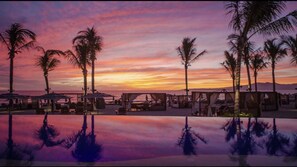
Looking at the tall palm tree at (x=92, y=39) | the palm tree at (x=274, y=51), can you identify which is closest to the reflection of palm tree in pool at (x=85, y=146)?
the tall palm tree at (x=92, y=39)

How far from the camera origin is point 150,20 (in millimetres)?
18172

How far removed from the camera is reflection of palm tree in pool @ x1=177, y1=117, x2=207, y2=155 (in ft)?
32.9

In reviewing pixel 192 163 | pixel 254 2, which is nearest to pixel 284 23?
pixel 254 2

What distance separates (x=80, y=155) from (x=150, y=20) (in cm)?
1039

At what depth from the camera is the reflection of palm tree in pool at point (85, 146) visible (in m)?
9.29

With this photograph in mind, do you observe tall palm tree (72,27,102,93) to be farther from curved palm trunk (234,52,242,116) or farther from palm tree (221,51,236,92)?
palm tree (221,51,236,92)

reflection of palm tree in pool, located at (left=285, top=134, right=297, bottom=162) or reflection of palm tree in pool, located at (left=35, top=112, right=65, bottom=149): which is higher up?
reflection of palm tree in pool, located at (left=35, top=112, right=65, bottom=149)

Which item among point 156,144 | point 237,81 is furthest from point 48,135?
point 237,81

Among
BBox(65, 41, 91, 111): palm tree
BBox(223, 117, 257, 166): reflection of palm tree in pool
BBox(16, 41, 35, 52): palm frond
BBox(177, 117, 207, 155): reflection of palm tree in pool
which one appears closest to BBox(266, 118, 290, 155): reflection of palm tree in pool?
BBox(223, 117, 257, 166): reflection of palm tree in pool

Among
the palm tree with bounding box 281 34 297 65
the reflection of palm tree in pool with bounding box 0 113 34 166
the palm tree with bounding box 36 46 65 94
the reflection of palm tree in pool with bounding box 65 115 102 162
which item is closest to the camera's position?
the reflection of palm tree in pool with bounding box 0 113 34 166

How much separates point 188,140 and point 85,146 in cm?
367

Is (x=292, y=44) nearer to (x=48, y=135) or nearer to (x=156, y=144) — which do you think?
(x=156, y=144)

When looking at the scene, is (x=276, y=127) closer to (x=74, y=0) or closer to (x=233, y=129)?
(x=233, y=129)

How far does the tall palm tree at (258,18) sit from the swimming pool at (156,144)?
4296mm
